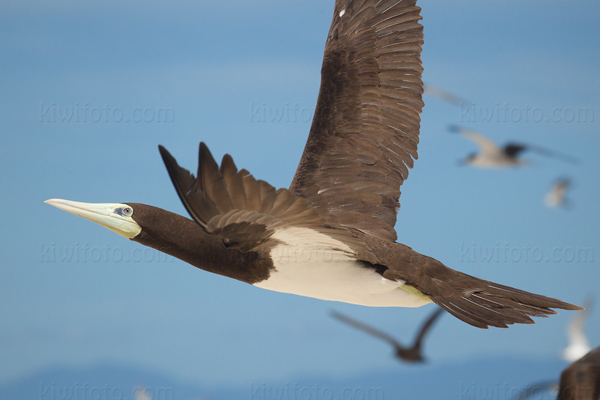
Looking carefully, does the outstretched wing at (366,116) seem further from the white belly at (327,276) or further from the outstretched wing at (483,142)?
the outstretched wing at (483,142)

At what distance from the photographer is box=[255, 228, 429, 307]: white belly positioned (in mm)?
3023

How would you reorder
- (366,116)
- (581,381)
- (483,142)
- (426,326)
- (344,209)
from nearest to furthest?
1. (581,381)
2. (344,209)
3. (366,116)
4. (426,326)
5. (483,142)

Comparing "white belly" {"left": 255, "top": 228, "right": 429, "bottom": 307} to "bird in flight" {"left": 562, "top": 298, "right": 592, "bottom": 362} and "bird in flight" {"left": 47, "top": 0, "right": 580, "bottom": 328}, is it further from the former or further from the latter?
"bird in flight" {"left": 562, "top": 298, "right": 592, "bottom": 362}

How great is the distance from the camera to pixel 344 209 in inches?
154

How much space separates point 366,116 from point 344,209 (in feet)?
2.09

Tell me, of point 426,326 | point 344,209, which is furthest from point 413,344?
point 344,209

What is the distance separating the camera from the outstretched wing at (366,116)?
400 centimetres

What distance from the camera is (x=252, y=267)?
323 centimetres

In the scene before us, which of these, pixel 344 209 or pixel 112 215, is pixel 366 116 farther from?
pixel 112 215

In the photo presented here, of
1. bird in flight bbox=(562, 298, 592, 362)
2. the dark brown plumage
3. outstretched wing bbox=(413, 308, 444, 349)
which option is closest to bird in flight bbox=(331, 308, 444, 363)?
outstretched wing bbox=(413, 308, 444, 349)

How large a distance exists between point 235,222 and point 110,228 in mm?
972

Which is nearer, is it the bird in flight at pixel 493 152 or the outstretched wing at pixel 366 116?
the outstretched wing at pixel 366 116

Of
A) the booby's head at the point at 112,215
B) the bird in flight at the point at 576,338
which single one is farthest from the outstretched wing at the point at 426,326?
the booby's head at the point at 112,215

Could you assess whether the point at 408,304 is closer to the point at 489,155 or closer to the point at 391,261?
the point at 391,261
